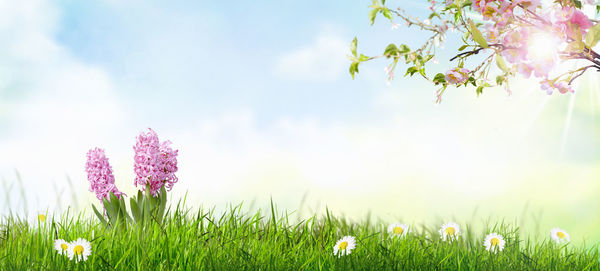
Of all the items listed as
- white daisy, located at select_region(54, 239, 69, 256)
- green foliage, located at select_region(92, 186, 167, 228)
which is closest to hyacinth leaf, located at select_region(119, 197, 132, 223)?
green foliage, located at select_region(92, 186, 167, 228)

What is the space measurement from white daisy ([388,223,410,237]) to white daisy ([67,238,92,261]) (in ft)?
8.12

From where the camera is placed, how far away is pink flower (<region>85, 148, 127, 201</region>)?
14.8 feet

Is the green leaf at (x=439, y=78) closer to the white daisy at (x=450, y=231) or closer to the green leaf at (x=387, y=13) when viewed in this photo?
the green leaf at (x=387, y=13)

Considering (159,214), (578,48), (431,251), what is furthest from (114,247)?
(578,48)

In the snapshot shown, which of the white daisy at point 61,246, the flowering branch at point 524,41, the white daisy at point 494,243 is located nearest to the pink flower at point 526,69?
the flowering branch at point 524,41

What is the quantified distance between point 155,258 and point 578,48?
2.72 metres

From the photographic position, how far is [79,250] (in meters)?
3.20

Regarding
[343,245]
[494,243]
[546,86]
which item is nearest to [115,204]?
[343,245]

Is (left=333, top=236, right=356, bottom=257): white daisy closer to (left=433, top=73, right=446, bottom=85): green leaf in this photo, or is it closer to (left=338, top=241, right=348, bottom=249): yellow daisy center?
(left=338, top=241, right=348, bottom=249): yellow daisy center

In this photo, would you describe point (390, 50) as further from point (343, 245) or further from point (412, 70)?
point (343, 245)

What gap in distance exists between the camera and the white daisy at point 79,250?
3154 mm

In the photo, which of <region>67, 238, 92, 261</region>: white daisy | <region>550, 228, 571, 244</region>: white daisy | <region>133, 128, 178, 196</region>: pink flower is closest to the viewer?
<region>67, 238, 92, 261</region>: white daisy

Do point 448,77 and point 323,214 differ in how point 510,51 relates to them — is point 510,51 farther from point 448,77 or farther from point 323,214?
point 323,214

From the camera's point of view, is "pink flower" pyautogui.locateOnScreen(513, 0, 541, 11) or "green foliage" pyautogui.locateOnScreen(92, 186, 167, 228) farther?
"green foliage" pyautogui.locateOnScreen(92, 186, 167, 228)
